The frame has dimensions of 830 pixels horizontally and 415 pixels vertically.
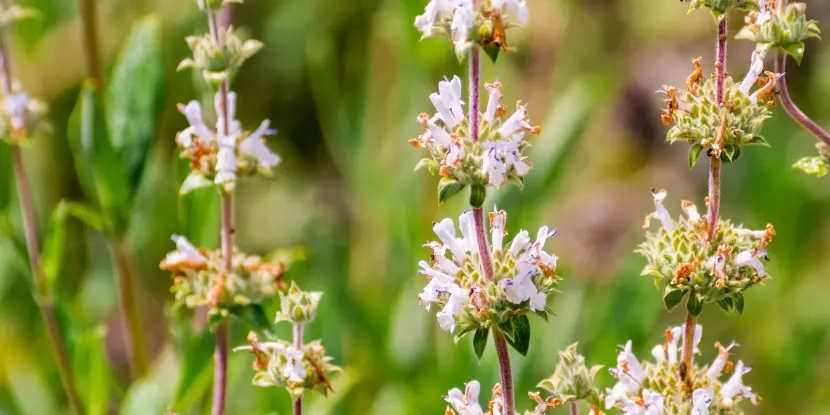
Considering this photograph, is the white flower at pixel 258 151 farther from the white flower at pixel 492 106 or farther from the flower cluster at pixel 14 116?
the flower cluster at pixel 14 116

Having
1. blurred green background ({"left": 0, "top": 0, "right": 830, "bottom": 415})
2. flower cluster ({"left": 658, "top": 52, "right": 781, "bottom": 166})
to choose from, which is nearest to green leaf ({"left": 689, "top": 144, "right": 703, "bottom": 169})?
flower cluster ({"left": 658, "top": 52, "right": 781, "bottom": 166})

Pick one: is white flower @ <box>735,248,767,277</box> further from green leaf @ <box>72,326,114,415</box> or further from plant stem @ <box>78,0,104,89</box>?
plant stem @ <box>78,0,104,89</box>

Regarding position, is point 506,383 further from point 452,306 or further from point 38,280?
point 38,280

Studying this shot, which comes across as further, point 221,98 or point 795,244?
point 795,244

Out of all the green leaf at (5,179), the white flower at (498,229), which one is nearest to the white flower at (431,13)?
the white flower at (498,229)

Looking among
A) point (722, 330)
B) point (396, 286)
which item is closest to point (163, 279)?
point (396, 286)

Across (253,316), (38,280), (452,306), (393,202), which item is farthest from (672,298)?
(393,202)

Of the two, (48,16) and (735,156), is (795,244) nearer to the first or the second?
(735,156)
